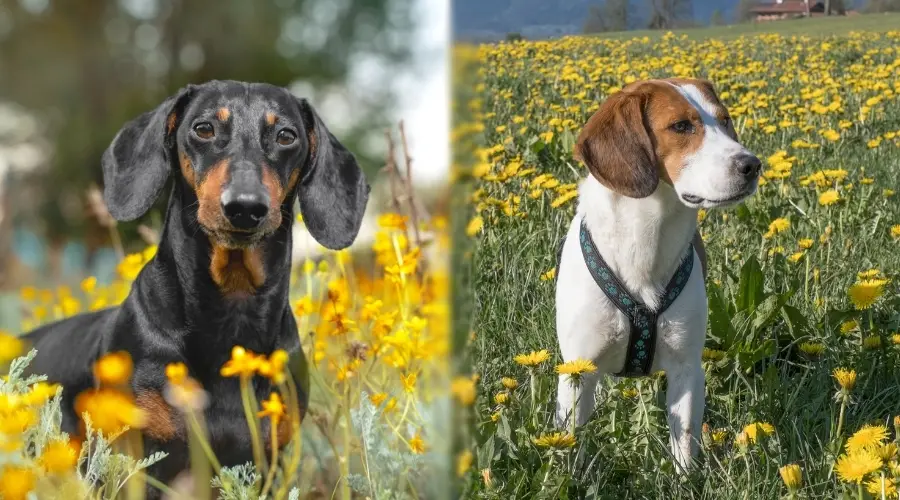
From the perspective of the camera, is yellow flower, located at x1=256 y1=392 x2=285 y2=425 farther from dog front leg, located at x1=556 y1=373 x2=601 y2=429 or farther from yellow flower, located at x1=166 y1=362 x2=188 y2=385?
dog front leg, located at x1=556 y1=373 x2=601 y2=429

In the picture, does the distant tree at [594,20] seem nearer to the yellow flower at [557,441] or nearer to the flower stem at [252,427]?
the yellow flower at [557,441]

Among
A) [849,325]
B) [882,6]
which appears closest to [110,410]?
[849,325]

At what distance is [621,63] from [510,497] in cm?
247

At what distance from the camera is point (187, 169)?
2.34 feet

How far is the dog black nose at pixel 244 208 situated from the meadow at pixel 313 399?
0.09 metres

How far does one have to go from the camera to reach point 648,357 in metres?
1.25

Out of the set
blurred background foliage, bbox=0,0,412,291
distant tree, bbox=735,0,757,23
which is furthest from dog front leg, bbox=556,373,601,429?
distant tree, bbox=735,0,757,23

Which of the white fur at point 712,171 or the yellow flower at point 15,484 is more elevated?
the white fur at point 712,171

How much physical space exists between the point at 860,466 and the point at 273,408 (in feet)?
1.81

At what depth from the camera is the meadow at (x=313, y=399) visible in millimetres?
674

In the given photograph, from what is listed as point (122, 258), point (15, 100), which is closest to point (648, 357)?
point (122, 258)

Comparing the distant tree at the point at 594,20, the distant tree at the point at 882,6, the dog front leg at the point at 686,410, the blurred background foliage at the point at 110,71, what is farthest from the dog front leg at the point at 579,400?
the distant tree at the point at 882,6

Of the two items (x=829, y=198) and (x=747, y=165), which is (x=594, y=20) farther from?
(x=747, y=165)

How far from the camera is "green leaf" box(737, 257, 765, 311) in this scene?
141 centimetres
